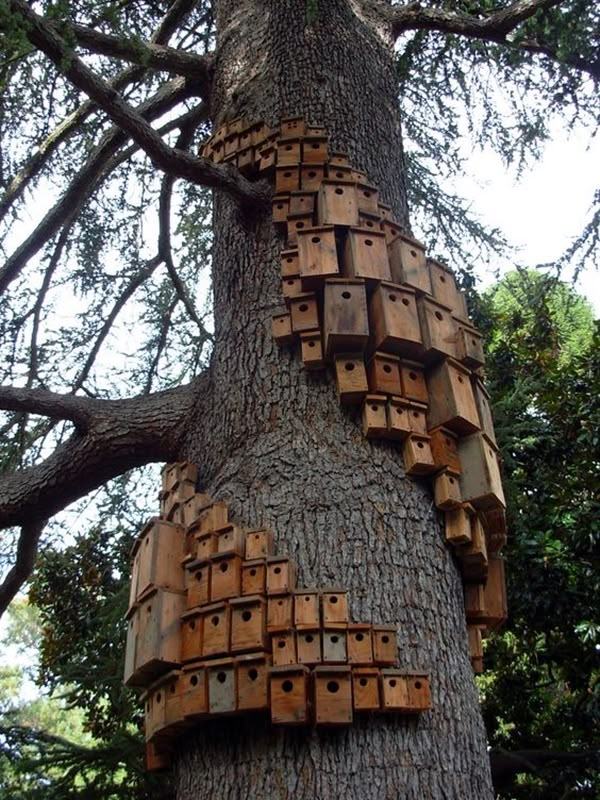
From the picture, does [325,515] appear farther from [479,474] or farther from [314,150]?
[314,150]

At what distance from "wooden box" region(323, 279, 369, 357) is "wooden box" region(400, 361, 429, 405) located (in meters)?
0.14

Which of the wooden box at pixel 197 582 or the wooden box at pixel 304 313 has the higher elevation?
the wooden box at pixel 304 313

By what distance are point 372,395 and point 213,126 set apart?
1772mm

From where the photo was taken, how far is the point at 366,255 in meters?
2.67

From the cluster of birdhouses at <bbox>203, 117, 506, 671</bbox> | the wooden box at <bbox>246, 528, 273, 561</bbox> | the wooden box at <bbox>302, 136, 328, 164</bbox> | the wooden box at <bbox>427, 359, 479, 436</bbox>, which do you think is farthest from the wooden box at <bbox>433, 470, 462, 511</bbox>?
the wooden box at <bbox>302, 136, 328, 164</bbox>

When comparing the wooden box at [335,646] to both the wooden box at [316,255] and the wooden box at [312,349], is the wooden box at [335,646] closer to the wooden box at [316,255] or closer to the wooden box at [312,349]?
the wooden box at [312,349]

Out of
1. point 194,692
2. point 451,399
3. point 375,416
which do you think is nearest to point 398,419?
point 375,416

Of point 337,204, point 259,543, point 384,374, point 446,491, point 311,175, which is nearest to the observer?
point 259,543

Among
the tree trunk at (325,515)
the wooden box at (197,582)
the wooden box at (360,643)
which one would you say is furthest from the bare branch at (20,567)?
the wooden box at (360,643)

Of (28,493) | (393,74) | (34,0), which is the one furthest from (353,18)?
(28,493)

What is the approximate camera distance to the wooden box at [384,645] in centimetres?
202

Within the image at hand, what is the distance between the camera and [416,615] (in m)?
2.19

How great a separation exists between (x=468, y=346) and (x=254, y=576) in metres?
0.97

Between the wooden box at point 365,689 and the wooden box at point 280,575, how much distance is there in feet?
0.84
